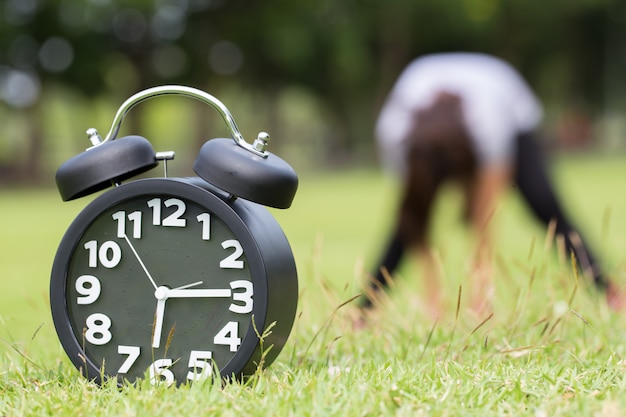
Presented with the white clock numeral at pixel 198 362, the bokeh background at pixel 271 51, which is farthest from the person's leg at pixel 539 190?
the bokeh background at pixel 271 51

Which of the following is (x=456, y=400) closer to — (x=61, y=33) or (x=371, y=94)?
(x=61, y=33)

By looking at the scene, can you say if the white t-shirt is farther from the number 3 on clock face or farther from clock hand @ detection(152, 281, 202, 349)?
clock hand @ detection(152, 281, 202, 349)

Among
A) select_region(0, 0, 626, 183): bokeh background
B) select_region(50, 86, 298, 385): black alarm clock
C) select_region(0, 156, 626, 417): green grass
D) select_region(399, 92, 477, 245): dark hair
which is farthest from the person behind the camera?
select_region(0, 0, 626, 183): bokeh background

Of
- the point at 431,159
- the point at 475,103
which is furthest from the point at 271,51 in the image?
the point at 431,159

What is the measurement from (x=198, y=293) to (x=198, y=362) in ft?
0.64

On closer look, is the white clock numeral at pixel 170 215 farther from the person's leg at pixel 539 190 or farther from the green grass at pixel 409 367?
the person's leg at pixel 539 190

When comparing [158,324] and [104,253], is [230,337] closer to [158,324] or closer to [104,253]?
[158,324]

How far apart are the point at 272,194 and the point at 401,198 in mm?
3012

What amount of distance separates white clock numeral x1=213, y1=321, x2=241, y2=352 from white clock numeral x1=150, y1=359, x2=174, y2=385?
16 centimetres

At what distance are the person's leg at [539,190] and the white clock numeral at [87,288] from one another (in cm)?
312

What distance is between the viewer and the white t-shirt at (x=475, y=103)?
16.8 feet

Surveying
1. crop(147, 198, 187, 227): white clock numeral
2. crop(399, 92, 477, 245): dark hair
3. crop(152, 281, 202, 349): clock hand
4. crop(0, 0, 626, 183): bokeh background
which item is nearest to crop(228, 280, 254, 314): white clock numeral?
crop(152, 281, 202, 349): clock hand

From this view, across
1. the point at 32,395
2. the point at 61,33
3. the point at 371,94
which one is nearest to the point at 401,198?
the point at 32,395

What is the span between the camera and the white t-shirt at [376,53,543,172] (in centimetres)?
512
